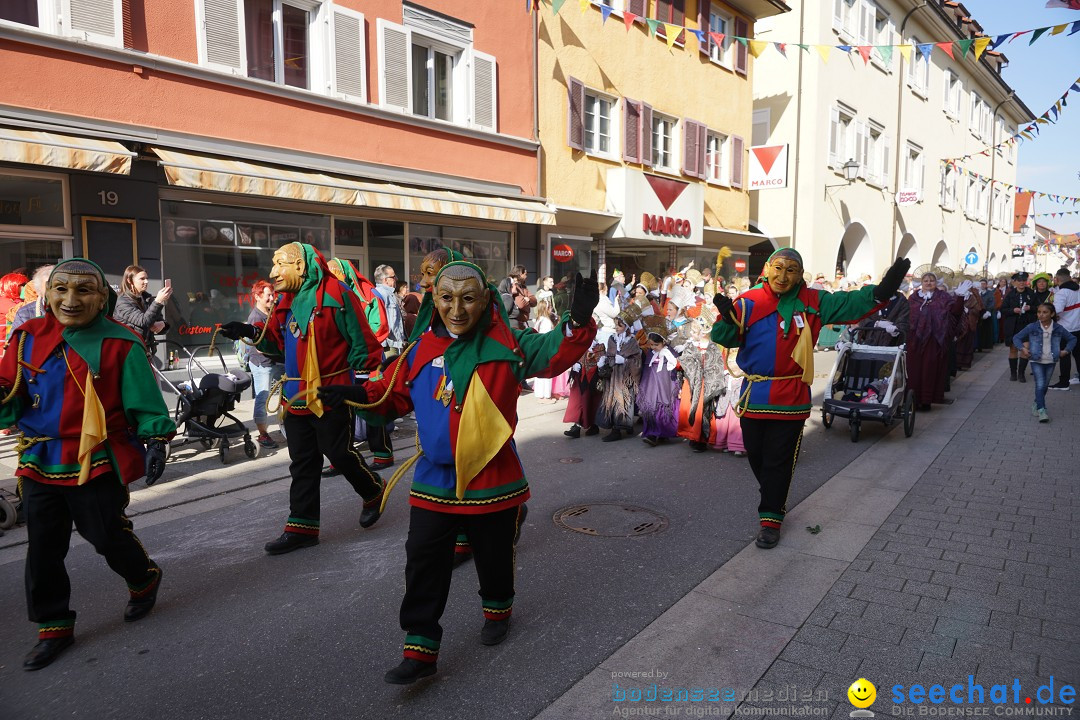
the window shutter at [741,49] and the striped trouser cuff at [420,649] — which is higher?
the window shutter at [741,49]

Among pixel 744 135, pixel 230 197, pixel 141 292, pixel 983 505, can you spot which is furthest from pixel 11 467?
pixel 744 135

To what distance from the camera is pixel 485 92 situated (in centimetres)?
1408

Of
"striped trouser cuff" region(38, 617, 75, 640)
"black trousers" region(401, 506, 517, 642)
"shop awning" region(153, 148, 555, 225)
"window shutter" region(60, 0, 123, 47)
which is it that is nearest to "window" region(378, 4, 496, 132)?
"shop awning" region(153, 148, 555, 225)

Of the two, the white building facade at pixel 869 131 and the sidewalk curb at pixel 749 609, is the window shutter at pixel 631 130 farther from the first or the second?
the sidewalk curb at pixel 749 609

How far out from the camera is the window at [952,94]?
31.7 m

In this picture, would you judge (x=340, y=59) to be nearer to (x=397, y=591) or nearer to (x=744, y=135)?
(x=397, y=591)

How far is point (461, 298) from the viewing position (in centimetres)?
317

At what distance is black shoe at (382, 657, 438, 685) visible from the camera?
318cm

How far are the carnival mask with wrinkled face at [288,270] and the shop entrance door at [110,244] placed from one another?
18.3ft

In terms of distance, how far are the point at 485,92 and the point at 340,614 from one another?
1202cm

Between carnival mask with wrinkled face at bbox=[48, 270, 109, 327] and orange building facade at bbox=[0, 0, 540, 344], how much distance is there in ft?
18.1

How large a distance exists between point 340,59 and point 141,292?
19.7 feet

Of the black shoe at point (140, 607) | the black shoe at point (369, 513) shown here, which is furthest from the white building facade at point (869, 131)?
the black shoe at point (140, 607)

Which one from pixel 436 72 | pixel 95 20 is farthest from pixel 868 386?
pixel 95 20
